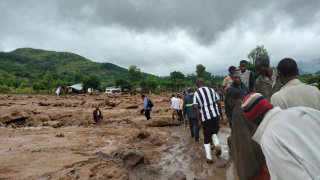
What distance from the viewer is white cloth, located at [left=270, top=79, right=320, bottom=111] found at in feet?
5.99

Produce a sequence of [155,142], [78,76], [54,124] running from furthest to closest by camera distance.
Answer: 1. [78,76]
2. [54,124]
3. [155,142]

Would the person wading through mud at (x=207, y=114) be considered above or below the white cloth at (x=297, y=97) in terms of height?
below

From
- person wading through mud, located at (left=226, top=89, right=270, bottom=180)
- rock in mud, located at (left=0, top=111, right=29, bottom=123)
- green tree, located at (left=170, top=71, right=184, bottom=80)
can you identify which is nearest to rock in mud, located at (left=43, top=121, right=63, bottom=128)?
rock in mud, located at (left=0, top=111, right=29, bottom=123)

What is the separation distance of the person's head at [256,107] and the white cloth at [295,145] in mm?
273

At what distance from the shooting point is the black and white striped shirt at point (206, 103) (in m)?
4.14

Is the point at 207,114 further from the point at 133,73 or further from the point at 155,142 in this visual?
the point at 133,73

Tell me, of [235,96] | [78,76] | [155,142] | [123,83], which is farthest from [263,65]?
[78,76]

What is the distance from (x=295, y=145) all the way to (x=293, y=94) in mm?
1057

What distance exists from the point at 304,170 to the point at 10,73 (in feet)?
255

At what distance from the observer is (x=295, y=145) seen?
1.04 m

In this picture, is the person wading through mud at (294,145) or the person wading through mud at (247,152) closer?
the person wading through mud at (294,145)

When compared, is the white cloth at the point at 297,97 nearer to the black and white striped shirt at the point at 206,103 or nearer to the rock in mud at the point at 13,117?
the black and white striped shirt at the point at 206,103

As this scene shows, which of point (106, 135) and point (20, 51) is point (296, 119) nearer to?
point (106, 135)

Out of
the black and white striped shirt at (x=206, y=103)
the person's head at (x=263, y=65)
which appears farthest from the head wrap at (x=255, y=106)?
the black and white striped shirt at (x=206, y=103)
